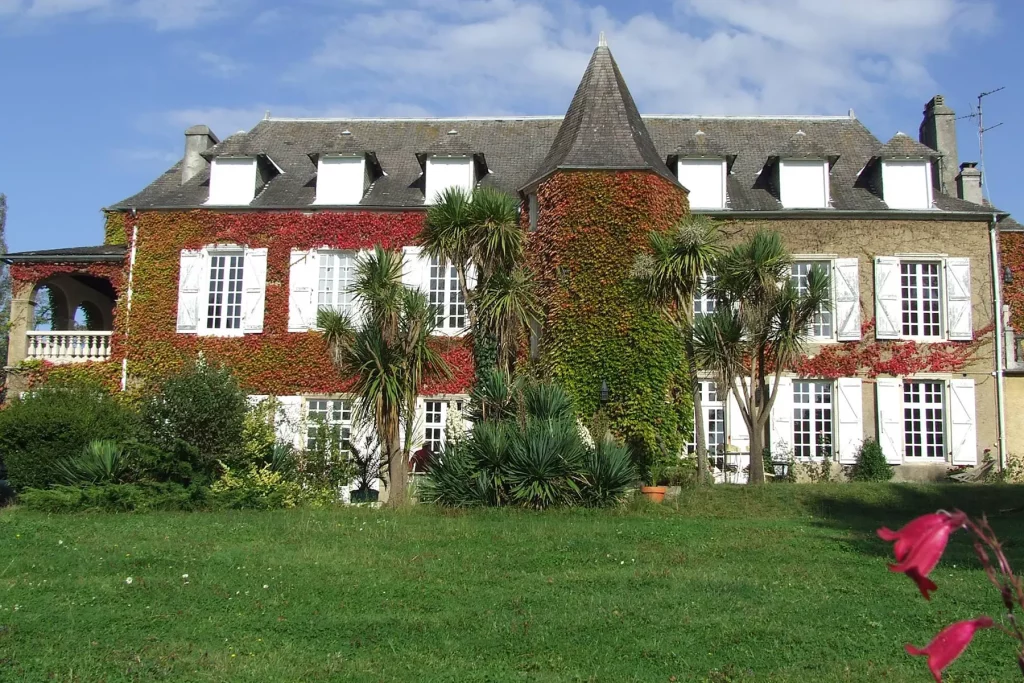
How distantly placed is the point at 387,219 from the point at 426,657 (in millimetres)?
15508

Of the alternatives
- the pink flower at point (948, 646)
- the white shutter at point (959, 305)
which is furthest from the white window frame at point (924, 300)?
the pink flower at point (948, 646)

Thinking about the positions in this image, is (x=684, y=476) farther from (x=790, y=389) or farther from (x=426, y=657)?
(x=426, y=657)

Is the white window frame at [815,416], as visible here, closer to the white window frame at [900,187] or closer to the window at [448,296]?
the white window frame at [900,187]

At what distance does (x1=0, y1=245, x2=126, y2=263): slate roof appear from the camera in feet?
68.4

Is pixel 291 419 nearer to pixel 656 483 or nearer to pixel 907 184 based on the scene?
pixel 656 483

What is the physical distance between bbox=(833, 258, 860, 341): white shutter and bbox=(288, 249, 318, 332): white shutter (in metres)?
11.5

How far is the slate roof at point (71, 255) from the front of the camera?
20.8m

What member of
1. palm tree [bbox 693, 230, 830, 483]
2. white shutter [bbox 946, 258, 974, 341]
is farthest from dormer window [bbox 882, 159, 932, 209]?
palm tree [bbox 693, 230, 830, 483]

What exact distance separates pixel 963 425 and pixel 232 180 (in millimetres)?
17212

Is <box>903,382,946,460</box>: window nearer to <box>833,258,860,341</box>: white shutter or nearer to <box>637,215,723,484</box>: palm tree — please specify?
<box>833,258,860,341</box>: white shutter

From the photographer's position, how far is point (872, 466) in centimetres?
1939

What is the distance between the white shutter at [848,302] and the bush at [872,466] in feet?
7.90

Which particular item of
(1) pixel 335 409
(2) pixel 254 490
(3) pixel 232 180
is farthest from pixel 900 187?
(2) pixel 254 490

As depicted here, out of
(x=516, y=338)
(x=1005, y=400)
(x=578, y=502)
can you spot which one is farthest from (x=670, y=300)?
(x=1005, y=400)
